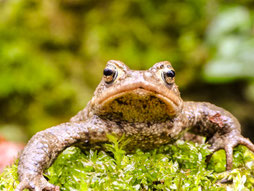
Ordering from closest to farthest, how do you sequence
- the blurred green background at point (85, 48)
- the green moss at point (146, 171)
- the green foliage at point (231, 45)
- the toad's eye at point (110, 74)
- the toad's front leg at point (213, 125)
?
the green moss at point (146, 171)
the toad's eye at point (110, 74)
the toad's front leg at point (213, 125)
the green foliage at point (231, 45)
the blurred green background at point (85, 48)

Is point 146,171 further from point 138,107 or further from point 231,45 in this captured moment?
point 231,45

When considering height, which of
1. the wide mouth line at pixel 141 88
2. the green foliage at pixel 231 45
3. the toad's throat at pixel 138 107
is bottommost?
the toad's throat at pixel 138 107

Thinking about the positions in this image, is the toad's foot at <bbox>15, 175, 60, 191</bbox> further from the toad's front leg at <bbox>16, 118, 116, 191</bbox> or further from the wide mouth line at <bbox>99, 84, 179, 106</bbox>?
the wide mouth line at <bbox>99, 84, 179, 106</bbox>

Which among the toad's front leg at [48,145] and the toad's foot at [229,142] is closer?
the toad's front leg at [48,145]

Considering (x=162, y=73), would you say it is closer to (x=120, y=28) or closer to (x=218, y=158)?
(x=218, y=158)

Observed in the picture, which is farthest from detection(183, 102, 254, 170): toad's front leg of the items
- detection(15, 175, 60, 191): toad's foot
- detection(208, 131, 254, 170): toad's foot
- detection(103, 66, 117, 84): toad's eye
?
detection(15, 175, 60, 191): toad's foot

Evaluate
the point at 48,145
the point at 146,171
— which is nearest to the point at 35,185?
the point at 48,145

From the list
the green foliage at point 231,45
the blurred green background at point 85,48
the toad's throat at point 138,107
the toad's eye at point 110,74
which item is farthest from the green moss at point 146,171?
the blurred green background at point 85,48

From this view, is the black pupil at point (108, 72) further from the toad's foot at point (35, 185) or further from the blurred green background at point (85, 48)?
the blurred green background at point (85, 48)
